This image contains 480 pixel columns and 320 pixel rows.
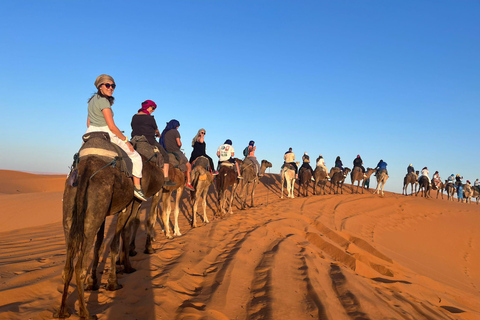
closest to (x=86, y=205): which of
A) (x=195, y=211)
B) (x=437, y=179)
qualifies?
(x=195, y=211)

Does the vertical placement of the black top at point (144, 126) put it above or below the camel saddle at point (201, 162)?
above

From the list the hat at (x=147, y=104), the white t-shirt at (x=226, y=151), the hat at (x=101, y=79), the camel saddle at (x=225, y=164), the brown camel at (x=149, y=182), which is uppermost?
the hat at (x=147, y=104)

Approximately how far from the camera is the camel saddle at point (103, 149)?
15.1 ft

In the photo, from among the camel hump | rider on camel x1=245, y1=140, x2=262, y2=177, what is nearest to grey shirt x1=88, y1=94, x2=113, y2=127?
the camel hump

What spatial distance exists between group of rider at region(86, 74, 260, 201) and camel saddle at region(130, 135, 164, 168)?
18cm

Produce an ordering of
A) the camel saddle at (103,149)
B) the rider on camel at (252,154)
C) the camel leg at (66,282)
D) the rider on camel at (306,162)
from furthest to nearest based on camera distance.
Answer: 1. the rider on camel at (306,162)
2. the rider on camel at (252,154)
3. the camel saddle at (103,149)
4. the camel leg at (66,282)

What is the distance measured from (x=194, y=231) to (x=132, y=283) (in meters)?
4.46

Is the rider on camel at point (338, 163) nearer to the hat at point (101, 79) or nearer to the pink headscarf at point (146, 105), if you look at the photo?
the pink headscarf at point (146, 105)

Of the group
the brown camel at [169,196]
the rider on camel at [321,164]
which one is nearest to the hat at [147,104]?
the brown camel at [169,196]

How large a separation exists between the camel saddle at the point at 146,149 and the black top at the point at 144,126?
0.82ft

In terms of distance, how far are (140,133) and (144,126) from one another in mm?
182

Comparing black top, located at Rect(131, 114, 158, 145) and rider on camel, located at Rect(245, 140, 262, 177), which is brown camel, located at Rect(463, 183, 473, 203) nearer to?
rider on camel, located at Rect(245, 140, 262, 177)

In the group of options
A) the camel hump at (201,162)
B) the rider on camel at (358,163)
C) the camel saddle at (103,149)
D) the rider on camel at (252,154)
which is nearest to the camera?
the camel saddle at (103,149)

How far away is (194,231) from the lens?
31.8 feet
